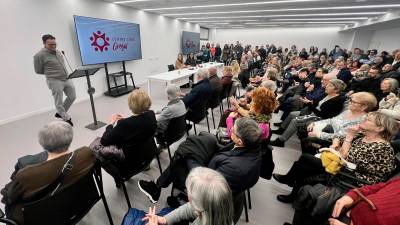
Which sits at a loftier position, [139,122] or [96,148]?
[139,122]

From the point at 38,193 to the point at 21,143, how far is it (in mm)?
2578

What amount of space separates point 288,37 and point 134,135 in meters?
18.2

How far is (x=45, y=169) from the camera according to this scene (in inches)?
43.8

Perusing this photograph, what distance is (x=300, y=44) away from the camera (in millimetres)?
16594

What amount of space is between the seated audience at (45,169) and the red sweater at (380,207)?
1.63 meters

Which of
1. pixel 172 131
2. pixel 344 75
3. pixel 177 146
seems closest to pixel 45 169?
pixel 172 131

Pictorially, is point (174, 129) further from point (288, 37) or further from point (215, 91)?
point (288, 37)

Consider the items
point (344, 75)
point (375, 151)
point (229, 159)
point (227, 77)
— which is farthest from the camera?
point (344, 75)

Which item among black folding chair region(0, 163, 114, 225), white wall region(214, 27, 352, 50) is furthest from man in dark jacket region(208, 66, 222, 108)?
white wall region(214, 27, 352, 50)

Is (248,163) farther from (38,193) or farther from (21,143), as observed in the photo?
(21,143)

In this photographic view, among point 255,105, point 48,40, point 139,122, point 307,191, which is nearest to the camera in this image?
point 307,191

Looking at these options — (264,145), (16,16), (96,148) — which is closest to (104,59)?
(16,16)

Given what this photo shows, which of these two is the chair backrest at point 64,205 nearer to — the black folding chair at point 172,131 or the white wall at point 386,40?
the black folding chair at point 172,131

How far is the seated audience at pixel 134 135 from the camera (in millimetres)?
1657
